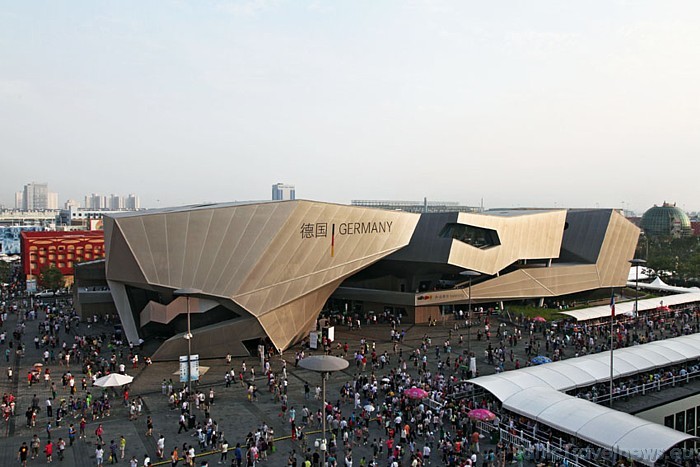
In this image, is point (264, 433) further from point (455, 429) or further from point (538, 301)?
point (538, 301)

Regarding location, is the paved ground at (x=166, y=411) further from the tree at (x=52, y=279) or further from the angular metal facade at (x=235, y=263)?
the tree at (x=52, y=279)

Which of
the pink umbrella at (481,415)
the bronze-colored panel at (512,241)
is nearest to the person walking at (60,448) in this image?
the pink umbrella at (481,415)

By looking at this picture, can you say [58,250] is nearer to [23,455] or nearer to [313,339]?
[313,339]

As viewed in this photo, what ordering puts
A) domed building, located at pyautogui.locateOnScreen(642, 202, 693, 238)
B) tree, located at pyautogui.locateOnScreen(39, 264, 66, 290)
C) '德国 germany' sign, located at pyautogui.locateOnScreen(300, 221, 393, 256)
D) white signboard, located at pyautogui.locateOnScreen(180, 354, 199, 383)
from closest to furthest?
white signboard, located at pyautogui.locateOnScreen(180, 354, 199, 383) → '德国 germany' sign, located at pyautogui.locateOnScreen(300, 221, 393, 256) → tree, located at pyautogui.locateOnScreen(39, 264, 66, 290) → domed building, located at pyautogui.locateOnScreen(642, 202, 693, 238)

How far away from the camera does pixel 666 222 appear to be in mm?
153375

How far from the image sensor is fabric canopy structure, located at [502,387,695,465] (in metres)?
18.5

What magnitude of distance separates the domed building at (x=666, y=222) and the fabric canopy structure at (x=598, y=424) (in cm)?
14255

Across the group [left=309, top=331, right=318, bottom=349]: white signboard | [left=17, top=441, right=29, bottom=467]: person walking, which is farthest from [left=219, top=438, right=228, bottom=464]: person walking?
[left=309, top=331, right=318, bottom=349]: white signboard

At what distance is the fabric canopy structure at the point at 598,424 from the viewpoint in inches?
727

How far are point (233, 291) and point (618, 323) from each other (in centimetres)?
3230

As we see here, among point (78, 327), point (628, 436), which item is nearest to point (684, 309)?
point (628, 436)

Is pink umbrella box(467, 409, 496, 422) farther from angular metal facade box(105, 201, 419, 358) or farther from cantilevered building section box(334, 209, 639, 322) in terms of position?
cantilevered building section box(334, 209, 639, 322)

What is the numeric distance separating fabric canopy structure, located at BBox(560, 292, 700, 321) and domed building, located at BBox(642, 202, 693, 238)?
101 metres

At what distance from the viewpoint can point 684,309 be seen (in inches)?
2106
